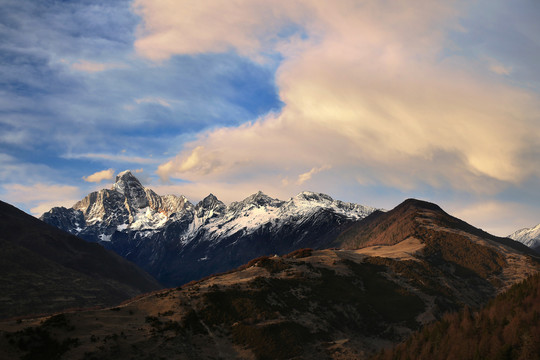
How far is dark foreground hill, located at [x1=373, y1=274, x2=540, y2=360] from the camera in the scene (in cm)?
6288

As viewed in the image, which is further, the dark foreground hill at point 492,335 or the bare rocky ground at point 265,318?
the bare rocky ground at point 265,318

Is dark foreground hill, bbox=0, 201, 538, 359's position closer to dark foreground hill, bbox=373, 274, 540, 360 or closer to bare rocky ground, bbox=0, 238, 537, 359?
bare rocky ground, bbox=0, 238, 537, 359

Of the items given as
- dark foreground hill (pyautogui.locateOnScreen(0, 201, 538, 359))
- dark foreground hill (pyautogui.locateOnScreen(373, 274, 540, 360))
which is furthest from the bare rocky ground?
dark foreground hill (pyautogui.locateOnScreen(373, 274, 540, 360))

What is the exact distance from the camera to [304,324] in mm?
99125

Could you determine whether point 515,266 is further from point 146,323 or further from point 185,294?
point 146,323

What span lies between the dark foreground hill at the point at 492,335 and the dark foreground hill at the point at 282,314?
1729 cm

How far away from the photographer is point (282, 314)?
10019cm

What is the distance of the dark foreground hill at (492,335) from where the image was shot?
62875mm

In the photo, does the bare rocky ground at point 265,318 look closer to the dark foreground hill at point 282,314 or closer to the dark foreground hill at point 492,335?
the dark foreground hill at point 282,314

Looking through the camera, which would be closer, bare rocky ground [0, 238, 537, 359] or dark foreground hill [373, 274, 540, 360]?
dark foreground hill [373, 274, 540, 360]

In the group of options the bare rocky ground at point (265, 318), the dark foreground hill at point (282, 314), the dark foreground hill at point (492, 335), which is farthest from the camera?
the dark foreground hill at point (282, 314)

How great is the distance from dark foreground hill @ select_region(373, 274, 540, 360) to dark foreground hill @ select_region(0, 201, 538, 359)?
1729 cm

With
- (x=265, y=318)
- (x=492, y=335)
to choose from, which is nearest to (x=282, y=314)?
(x=265, y=318)

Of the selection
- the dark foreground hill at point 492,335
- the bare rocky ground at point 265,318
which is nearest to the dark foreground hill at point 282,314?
the bare rocky ground at point 265,318
